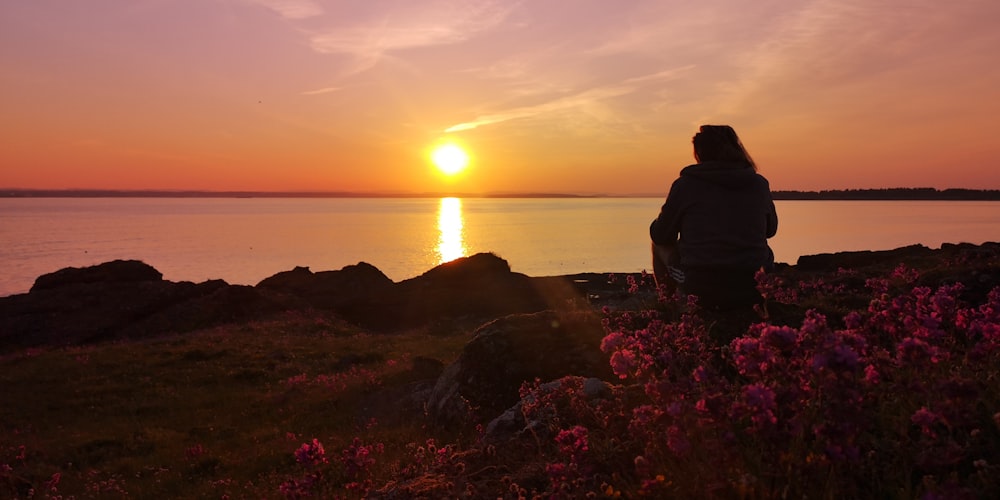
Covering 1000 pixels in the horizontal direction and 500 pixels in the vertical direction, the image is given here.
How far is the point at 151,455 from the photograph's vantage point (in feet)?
41.6

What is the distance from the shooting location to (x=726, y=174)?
804cm

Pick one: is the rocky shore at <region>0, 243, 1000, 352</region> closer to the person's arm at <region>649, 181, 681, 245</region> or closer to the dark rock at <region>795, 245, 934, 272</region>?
the dark rock at <region>795, 245, 934, 272</region>

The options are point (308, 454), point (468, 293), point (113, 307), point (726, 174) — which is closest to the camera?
point (308, 454)

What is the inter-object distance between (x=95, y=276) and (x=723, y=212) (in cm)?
4399

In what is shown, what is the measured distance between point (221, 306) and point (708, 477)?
122 feet

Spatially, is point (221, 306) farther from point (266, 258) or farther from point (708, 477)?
point (266, 258)

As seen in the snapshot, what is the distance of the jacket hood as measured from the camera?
26.5 ft

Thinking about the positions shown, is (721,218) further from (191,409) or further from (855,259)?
(855,259)

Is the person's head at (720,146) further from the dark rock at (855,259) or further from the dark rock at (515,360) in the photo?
the dark rock at (855,259)

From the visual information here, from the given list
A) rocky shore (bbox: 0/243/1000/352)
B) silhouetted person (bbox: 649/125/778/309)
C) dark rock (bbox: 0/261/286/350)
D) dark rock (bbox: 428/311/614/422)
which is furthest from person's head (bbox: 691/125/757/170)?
dark rock (bbox: 0/261/286/350)

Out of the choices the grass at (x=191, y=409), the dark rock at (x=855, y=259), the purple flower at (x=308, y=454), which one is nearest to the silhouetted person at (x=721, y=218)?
the purple flower at (x=308, y=454)

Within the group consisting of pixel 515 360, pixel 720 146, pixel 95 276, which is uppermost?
pixel 720 146

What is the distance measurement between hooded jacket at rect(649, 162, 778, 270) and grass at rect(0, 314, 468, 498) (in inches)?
239

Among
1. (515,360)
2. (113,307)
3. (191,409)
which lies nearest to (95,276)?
(113,307)
